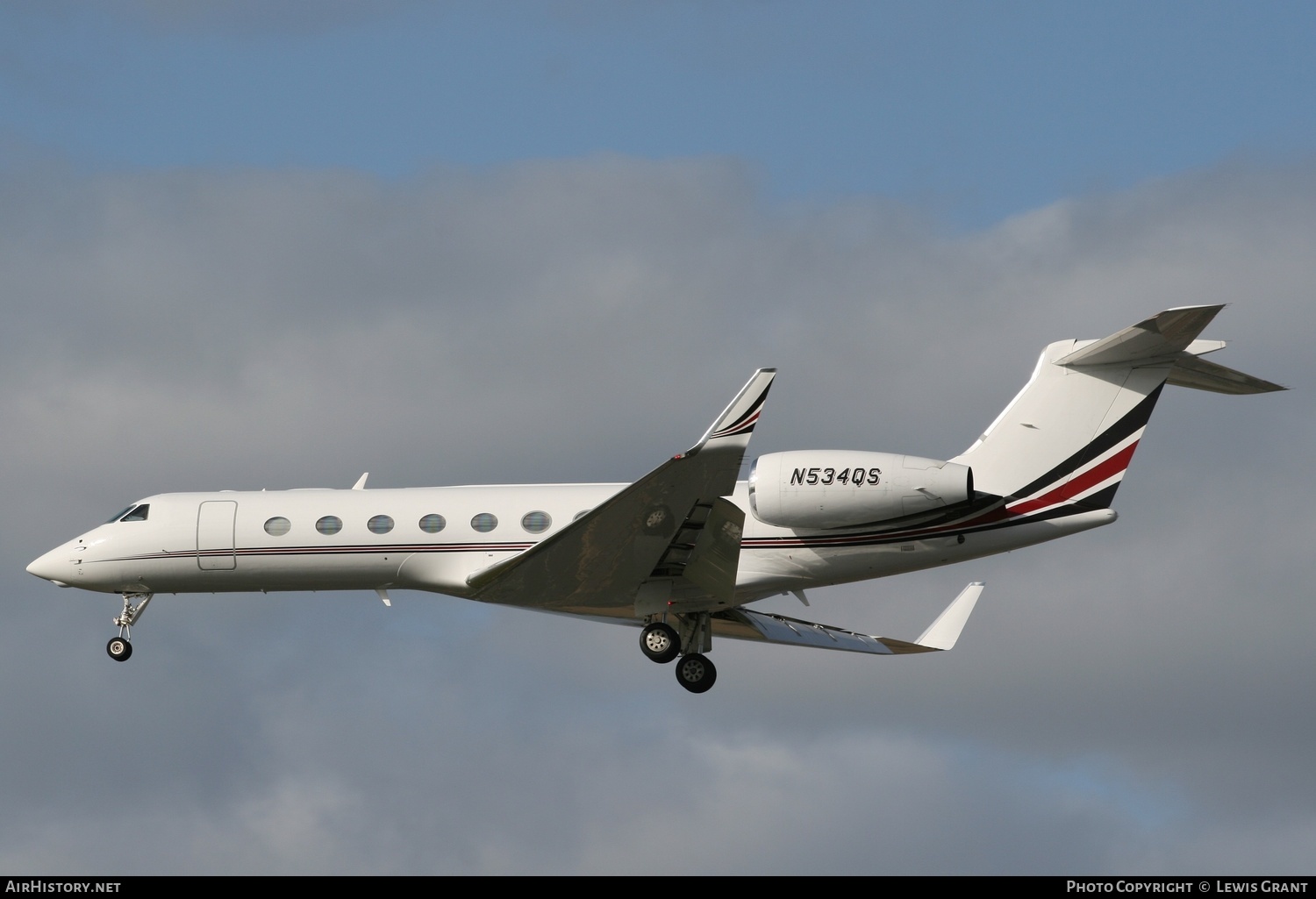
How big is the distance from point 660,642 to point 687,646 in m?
1.08

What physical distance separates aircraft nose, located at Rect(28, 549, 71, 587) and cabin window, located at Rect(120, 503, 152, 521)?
3.69ft

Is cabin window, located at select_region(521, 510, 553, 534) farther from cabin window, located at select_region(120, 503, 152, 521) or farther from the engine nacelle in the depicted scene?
cabin window, located at select_region(120, 503, 152, 521)

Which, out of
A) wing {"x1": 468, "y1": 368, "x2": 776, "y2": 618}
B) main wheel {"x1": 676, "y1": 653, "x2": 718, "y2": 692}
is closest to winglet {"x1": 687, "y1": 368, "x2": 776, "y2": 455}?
wing {"x1": 468, "y1": 368, "x2": 776, "y2": 618}

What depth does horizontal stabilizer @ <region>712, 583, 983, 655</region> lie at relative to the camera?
2788cm

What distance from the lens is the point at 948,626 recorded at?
27.9 metres

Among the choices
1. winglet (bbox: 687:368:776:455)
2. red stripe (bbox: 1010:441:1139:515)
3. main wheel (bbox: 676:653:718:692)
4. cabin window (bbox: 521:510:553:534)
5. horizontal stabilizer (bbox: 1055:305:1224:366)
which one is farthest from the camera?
main wheel (bbox: 676:653:718:692)

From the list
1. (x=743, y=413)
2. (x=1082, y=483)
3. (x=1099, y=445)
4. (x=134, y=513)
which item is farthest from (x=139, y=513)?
(x=1099, y=445)

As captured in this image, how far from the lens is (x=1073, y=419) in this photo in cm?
Answer: 2461

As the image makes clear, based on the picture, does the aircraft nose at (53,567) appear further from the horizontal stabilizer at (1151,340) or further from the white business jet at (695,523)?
the horizontal stabilizer at (1151,340)

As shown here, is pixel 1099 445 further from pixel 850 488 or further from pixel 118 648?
pixel 118 648

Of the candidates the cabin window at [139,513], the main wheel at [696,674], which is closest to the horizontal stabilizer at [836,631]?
the main wheel at [696,674]

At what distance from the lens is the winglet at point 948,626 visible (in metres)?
27.8

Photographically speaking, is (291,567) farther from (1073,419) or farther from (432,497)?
(1073,419)
